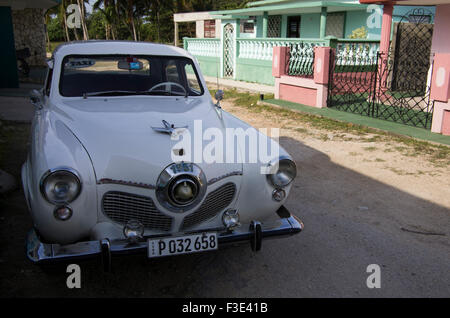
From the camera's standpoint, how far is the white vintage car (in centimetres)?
264

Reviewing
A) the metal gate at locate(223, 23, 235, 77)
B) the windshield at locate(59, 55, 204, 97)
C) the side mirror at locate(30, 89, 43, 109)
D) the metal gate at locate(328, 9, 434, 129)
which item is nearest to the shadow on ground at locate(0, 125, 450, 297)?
the side mirror at locate(30, 89, 43, 109)

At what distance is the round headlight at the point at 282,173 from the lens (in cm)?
314

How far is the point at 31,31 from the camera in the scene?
2039 centimetres

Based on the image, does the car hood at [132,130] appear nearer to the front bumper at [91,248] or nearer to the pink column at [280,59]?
the front bumper at [91,248]

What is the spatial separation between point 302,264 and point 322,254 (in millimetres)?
262

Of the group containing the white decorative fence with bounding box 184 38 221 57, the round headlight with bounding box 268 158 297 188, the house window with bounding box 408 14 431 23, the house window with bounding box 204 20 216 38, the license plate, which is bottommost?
the license plate

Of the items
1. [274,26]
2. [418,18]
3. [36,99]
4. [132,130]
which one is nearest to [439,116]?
[132,130]

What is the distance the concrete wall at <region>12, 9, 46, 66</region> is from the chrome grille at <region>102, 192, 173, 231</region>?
66.3 feet

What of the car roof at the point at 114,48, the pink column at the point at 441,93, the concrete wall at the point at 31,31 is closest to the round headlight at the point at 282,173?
the car roof at the point at 114,48

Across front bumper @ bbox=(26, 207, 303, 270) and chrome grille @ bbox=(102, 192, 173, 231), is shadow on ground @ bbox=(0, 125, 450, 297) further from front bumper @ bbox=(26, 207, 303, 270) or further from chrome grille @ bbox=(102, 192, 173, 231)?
chrome grille @ bbox=(102, 192, 173, 231)
